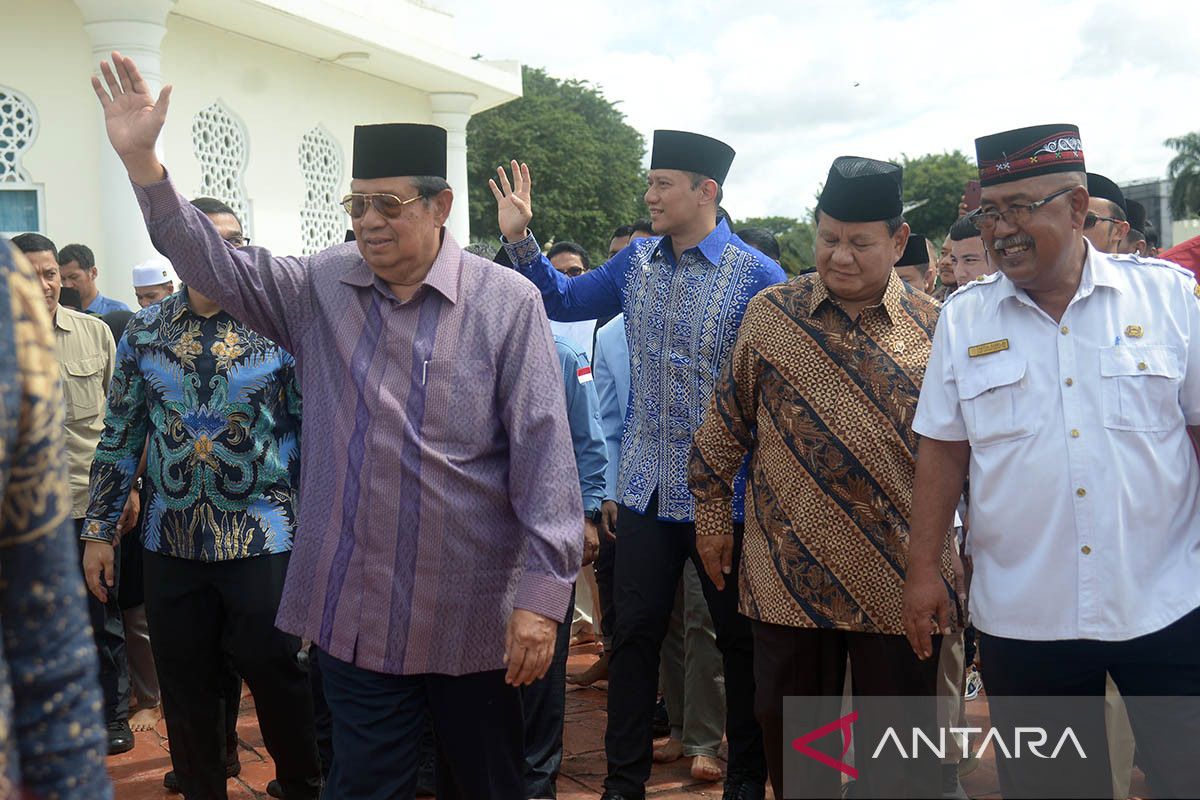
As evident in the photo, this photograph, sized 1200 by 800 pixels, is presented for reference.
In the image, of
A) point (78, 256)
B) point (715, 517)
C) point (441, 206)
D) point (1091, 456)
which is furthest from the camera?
point (78, 256)

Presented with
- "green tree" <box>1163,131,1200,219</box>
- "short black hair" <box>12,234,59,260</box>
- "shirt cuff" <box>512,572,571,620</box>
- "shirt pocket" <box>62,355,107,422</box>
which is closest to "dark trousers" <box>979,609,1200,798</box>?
"shirt cuff" <box>512,572,571,620</box>

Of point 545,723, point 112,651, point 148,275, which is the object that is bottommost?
point 112,651

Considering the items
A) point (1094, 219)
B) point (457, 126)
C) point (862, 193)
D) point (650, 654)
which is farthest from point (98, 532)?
point (457, 126)

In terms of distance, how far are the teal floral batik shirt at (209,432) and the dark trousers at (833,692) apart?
5.57ft

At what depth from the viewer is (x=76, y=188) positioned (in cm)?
1308

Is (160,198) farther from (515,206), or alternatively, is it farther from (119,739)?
(119,739)

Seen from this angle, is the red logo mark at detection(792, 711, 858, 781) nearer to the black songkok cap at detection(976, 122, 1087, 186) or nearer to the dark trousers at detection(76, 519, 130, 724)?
the black songkok cap at detection(976, 122, 1087, 186)

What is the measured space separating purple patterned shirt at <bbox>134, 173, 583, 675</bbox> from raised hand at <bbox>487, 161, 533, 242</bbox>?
4.22 feet

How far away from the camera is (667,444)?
4395 millimetres

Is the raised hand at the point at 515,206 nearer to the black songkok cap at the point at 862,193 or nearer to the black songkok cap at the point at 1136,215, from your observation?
the black songkok cap at the point at 862,193

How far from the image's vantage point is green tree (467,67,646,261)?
37625 mm

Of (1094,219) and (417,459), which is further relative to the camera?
(1094,219)

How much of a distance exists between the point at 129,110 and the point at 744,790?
304 cm

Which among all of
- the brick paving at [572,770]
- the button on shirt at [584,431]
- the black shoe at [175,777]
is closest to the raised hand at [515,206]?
the button on shirt at [584,431]
